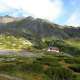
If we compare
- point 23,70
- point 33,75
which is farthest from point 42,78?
point 23,70

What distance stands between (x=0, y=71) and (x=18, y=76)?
9.84 meters

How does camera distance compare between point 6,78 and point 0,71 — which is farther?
point 0,71

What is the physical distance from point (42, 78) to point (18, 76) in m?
6.97

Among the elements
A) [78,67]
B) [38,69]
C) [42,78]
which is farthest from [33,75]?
[78,67]

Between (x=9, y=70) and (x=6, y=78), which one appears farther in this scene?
(x=9, y=70)

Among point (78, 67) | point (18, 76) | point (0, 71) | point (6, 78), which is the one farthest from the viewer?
point (78, 67)

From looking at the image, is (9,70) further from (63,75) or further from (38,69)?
(63,75)

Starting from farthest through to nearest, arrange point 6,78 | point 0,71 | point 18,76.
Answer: point 0,71, point 18,76, point 6,78

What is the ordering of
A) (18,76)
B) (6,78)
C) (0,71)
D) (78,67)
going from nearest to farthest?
1. (6,78)
2. (18,76)
3. (0,71)
4. (78,67)

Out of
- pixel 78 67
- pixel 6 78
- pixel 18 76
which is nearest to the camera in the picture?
pixel 6 78

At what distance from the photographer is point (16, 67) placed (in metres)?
90.8

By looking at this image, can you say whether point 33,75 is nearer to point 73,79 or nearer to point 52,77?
point 52,77

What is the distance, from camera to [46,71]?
90375 mm

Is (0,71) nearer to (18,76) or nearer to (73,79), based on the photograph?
(18,76)
